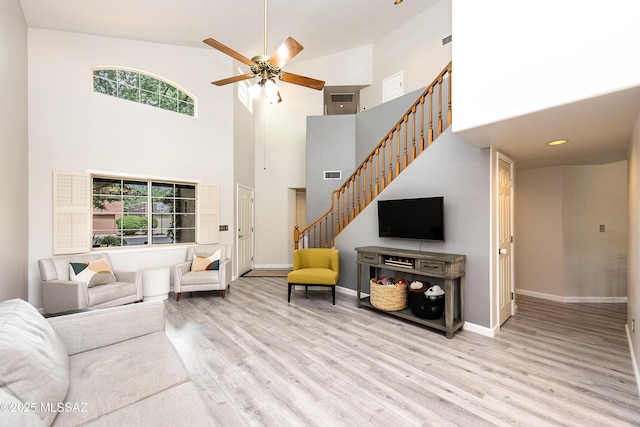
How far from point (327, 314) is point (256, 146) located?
4.80 meters

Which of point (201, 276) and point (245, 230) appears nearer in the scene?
point (201, 276)

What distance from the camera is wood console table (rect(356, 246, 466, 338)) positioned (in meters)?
2.87

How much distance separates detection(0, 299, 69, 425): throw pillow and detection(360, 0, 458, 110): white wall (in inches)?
256

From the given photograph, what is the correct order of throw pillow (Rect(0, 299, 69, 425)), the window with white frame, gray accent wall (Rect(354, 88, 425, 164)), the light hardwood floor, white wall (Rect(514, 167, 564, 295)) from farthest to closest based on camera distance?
gray accent wall (Rect(354, 88, 425, 164)), white wall (Rect(514, 167, 564, 295)), the window with white frame, the light hardwood floor, throw pillow (Rect(0, 299, 69, 425))

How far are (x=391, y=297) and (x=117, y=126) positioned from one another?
495 centimetres

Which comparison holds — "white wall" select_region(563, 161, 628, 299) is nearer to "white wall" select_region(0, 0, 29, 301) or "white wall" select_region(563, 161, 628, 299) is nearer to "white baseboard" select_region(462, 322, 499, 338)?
"white baseboard" select_region(462, 322, 499, 338)

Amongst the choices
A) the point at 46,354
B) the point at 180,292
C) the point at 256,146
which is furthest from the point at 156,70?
the point at 46,354

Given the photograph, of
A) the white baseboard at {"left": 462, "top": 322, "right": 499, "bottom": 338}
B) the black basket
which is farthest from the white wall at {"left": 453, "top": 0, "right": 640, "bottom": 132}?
the white baseboard at {"left": 462, "top": 322, "right": 499, "bottom": 338}

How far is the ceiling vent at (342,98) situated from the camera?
7059 millimetres

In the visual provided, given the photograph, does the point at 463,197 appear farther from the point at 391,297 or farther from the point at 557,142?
the point at 391,297

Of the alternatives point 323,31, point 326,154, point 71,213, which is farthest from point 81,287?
point 323,31

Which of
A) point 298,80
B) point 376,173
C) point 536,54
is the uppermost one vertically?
point 298,80

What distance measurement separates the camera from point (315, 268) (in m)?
4.30

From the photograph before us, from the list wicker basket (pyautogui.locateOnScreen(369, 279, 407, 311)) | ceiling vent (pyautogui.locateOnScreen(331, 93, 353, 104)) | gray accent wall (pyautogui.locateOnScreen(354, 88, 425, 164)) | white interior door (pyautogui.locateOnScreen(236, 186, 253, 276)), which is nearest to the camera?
wicker basket (pyautogui.locateOnScreen(369, 279, 407, 311))
